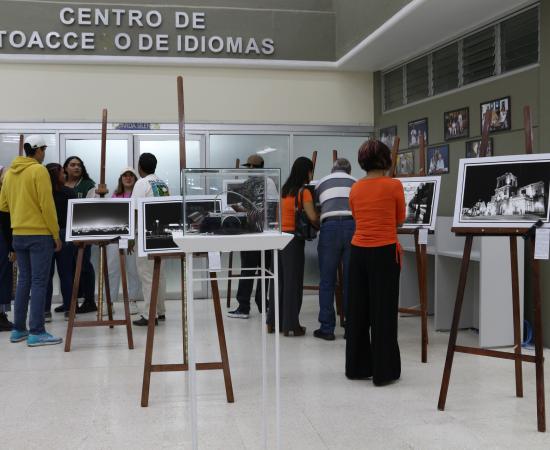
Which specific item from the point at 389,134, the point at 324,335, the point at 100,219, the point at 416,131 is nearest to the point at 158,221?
the point at 100,219

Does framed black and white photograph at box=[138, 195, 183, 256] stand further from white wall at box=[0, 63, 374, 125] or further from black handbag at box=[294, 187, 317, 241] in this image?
white wall at box=[0, 63, 374, 125]

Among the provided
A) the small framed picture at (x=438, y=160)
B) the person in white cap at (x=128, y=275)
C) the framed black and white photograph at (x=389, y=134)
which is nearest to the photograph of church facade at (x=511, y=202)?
the small framed picture at (x=438, y=160)

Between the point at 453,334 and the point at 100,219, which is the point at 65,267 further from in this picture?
the point at 453,334

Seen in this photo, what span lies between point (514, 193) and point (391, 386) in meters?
1.45

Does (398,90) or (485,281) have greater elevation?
(398,90)

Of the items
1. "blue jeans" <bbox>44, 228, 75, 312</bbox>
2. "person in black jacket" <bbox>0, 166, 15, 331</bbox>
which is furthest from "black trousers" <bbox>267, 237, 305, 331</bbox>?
"person in black jacket" <bbox>0, 166, 15, 331</bbox>

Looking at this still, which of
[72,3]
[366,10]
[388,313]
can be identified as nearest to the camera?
[388,313]

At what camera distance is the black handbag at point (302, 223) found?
5.58 metres

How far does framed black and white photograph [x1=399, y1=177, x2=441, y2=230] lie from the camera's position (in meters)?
5.17

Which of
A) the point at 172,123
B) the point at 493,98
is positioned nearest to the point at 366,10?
the point at 493,98

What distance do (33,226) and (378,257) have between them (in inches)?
112

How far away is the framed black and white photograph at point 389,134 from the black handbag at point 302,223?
2.54 metres

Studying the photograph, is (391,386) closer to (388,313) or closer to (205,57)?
(388,313)

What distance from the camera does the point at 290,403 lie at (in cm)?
385
